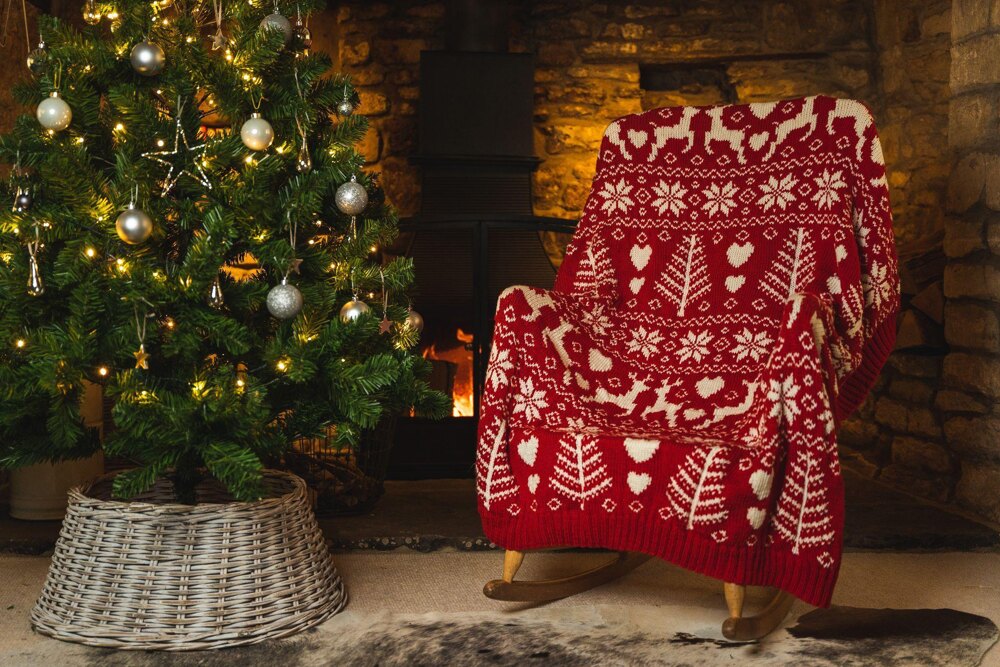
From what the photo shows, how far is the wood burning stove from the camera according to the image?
127 inches

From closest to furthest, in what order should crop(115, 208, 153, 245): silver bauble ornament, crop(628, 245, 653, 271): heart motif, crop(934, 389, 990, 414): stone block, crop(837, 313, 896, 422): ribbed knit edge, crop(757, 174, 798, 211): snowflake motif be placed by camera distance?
crop(115, 208, 153, 245): silver bauble ornament < crop(837, 313, 896, 422): ribbed knit edge < crop(757, 174, 798, 211): snowflake motif < crop(628, 245, 653, 271): heart motif < crop(934, 389, 990, 414): stone block

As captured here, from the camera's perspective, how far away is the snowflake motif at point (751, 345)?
2.25m

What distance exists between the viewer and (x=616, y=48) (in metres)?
4.18

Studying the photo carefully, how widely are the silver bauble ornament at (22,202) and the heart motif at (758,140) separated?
5.20 ft

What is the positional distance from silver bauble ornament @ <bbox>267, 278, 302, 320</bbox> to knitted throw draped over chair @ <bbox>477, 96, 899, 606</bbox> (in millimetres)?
443

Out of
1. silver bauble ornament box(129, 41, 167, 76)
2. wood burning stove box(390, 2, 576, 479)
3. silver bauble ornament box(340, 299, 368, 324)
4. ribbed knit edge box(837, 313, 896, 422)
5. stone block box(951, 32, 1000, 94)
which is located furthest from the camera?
wood burning stove box(390, 2, 576, 479)

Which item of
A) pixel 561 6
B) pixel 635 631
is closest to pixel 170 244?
pixel 635 631

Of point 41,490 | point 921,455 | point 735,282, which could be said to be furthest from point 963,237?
point 41,490

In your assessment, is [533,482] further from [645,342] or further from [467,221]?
[467,221]

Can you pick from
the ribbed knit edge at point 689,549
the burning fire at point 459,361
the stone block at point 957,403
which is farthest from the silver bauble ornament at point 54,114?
the stone block at point 957,403

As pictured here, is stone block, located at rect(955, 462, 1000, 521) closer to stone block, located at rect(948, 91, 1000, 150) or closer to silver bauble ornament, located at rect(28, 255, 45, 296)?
stone block, located at rect(948, 91, 1000, 150)

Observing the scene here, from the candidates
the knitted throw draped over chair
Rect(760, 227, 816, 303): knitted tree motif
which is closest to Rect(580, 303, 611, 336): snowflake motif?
the knitted throw draped over chair

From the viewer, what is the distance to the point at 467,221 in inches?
127

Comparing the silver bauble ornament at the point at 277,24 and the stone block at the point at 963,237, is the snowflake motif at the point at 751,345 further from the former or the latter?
the silver bauble ornament at the point at 277,24
